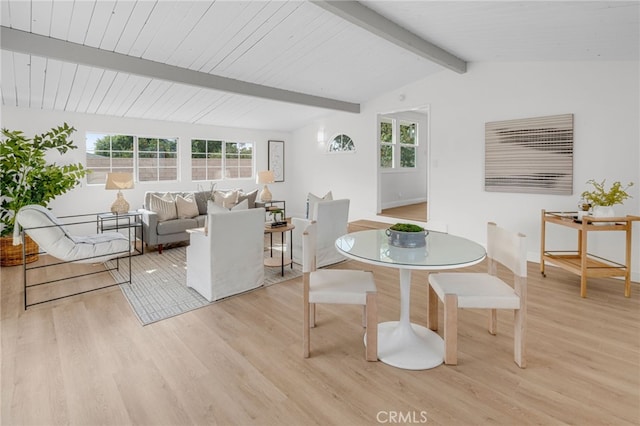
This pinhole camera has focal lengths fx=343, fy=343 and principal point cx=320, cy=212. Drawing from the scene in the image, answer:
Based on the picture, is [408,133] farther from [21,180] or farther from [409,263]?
[21,180]

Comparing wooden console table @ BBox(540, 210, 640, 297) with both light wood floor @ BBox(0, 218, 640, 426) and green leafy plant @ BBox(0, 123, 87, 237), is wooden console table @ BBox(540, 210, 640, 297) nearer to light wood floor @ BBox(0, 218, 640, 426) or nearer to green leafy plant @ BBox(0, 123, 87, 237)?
light wood floor @ BBox(0, 218, 640, 426)

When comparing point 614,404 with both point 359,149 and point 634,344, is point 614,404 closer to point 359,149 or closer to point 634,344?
point 634,344

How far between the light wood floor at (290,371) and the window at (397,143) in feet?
18.0

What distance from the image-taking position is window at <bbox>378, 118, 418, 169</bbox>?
318 inches

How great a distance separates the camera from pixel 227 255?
Result: 339cm

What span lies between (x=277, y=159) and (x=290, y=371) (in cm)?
686

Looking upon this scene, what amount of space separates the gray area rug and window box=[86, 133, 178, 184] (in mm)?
1906

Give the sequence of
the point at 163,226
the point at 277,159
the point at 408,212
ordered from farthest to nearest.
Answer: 1. the point at 277,159
2. the point at 408,212
3. the point at 163,226

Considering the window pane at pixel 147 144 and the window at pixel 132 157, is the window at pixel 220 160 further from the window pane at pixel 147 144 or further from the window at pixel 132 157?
the window pane at pixel 147 144

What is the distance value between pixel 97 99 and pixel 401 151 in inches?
249

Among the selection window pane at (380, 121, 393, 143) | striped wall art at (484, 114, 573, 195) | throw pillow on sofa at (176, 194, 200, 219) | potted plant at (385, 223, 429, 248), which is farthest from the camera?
window pane at (380, 121, 393, 143)

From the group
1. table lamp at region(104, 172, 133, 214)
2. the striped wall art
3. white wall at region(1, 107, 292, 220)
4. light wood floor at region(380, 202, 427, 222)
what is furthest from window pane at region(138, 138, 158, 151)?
the striped wall art

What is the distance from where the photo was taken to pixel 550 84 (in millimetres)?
4438
